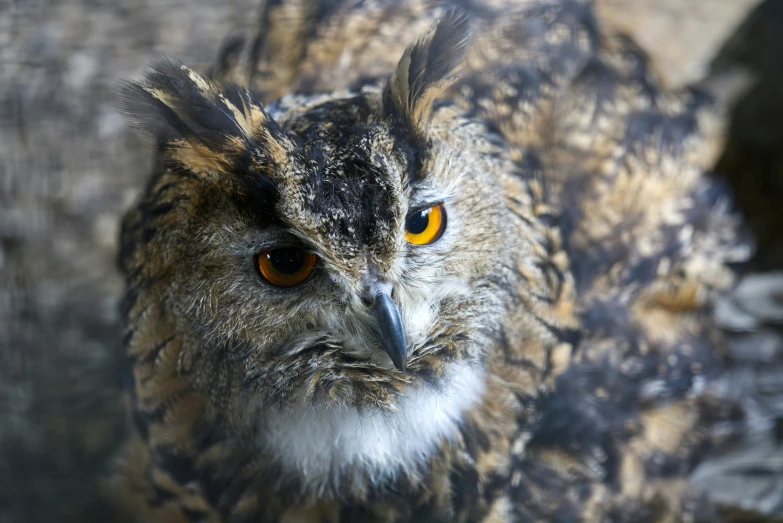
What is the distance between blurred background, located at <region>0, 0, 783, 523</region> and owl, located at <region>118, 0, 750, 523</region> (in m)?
0.11

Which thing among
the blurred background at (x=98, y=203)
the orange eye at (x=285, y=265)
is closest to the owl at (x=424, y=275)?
the orange eye at (x=285, y=265)

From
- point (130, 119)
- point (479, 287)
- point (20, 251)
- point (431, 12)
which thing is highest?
point (431, 12)

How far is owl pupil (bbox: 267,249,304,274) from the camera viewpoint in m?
1.10

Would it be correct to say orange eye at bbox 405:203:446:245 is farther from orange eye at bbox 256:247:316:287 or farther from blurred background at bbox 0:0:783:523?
blurred background at bbox 0:0:783:523

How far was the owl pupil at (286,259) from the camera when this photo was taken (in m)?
1.10

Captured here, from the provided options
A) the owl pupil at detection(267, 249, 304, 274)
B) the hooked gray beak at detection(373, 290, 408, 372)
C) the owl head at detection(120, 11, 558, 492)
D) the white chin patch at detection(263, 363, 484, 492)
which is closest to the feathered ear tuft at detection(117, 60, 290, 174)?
the owl head at detection(120, 11, 558, 492)

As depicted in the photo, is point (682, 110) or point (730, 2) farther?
point (730, 2)

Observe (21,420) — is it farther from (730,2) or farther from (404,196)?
(730,2)

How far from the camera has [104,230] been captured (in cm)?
241

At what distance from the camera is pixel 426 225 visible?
1.14 metres

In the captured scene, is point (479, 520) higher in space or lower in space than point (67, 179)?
lower

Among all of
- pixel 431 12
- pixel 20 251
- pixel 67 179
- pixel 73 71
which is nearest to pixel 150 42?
pixel 73 71

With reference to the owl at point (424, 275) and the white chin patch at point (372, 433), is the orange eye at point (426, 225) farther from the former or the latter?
the white chin patch at point (372, 433)

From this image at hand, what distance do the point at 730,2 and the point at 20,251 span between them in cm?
231
